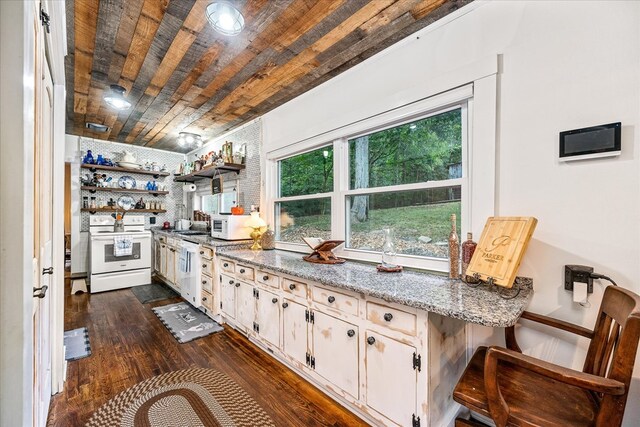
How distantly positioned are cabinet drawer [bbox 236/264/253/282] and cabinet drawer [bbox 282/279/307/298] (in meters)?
0.53

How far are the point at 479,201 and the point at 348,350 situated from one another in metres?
1.22

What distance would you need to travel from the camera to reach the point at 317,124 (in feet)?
8.91

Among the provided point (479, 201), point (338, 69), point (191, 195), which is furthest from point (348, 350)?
point (191, 195)

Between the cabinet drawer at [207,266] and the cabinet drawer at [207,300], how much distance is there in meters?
0.25

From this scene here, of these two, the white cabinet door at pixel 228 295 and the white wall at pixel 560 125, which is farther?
the white cabinet door at pixel 228 295

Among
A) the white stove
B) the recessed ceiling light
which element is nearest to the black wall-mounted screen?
the recessed ceiling light

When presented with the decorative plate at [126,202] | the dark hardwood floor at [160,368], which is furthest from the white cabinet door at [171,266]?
the decorative plate at [126,202]

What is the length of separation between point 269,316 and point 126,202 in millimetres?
4327

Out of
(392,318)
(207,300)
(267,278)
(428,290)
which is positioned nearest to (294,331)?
(267,278)

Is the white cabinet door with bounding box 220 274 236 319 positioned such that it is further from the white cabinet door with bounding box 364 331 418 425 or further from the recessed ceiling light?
the recessed ceiling light

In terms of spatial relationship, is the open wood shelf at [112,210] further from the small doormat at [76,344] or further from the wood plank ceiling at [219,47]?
the small doormat at [76,344]

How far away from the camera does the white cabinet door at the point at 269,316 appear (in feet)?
7.27

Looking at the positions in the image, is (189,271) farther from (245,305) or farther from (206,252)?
(245,305)

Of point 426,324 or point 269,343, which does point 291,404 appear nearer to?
point 269,343
